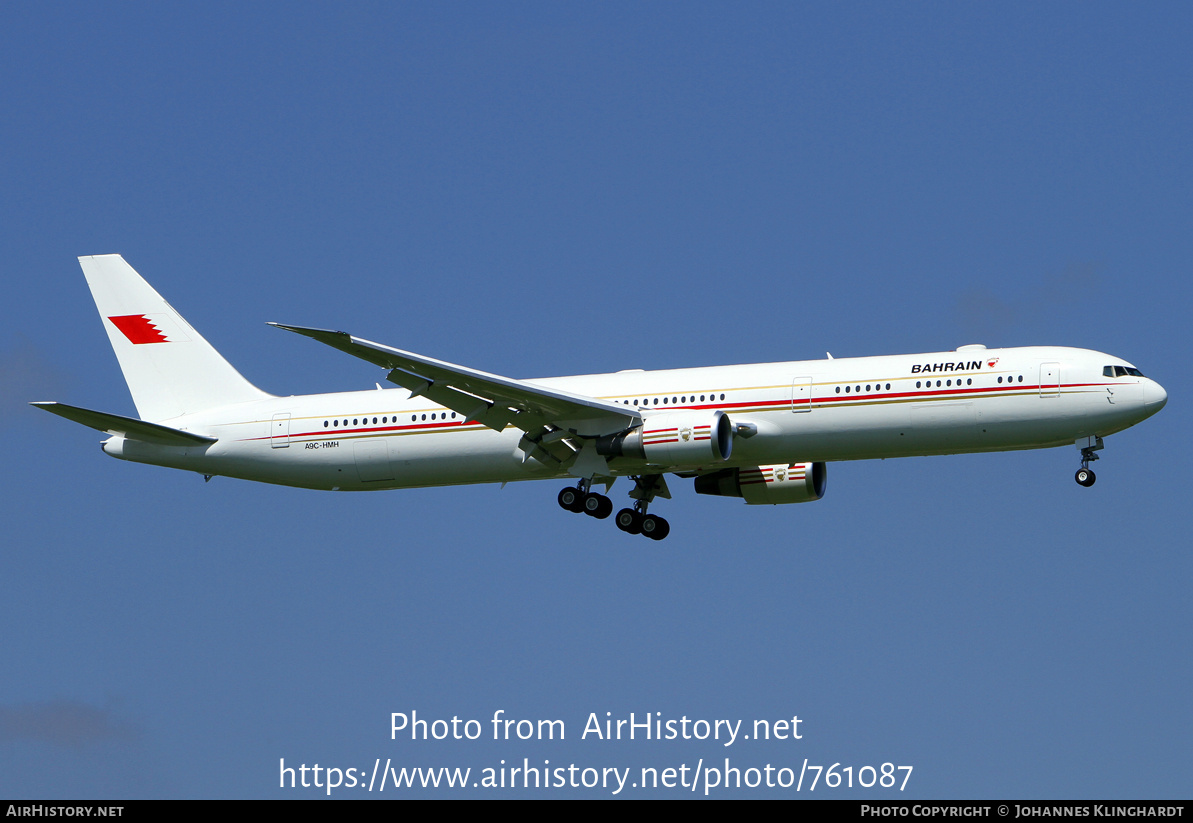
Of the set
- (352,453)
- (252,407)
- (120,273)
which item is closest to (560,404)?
(352,453)

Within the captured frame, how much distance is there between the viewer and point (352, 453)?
4706cm

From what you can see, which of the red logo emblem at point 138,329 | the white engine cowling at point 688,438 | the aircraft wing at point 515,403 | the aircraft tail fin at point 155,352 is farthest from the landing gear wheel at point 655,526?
the red logo emblem at point 138,329

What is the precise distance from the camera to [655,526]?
161 ft

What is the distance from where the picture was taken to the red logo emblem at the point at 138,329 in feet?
169

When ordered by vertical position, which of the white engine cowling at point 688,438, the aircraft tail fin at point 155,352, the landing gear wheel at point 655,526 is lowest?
the landing gear wheel at point 655,526

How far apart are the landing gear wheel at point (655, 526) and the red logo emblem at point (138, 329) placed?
648 inches

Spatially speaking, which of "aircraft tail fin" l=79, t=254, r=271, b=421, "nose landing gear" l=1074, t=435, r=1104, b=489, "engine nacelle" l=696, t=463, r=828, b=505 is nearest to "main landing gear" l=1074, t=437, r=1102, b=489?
"nose landing gear" l=1074, t=435, r=1104, b=489

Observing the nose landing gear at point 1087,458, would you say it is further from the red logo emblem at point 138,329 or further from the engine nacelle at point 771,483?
the red logo emblem at point 138,329

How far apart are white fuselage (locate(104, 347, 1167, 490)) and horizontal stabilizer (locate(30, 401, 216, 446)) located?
279mm

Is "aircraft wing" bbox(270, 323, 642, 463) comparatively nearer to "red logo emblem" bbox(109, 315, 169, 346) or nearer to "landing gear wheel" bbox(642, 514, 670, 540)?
"landing gear wheel" bbox(642, 514, 670, 540)

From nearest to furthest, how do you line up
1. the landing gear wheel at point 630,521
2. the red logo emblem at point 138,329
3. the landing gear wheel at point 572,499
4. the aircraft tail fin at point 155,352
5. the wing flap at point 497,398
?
the wing flap at point 497,398 < the landing gear wheel at point 572,499 < the landing gear wheel at point 630,521 < the aircraft tail fin at point 155,352 < the red logo emblem at point 138,329

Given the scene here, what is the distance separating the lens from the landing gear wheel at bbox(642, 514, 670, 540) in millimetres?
49156

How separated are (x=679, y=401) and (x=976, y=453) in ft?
26.9
